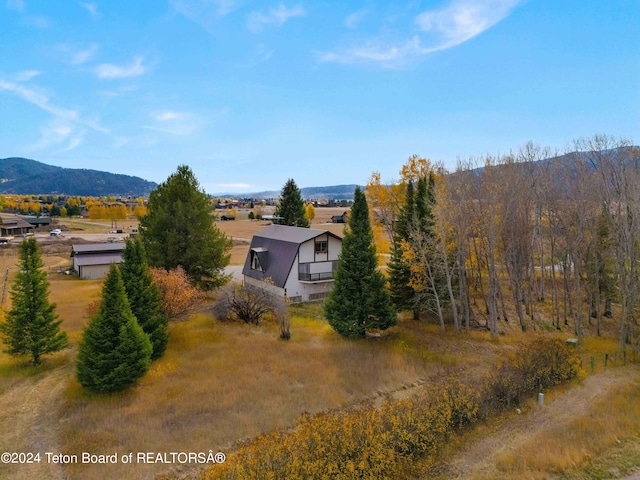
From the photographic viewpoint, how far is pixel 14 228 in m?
80.9

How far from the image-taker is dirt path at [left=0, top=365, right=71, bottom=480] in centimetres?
1038

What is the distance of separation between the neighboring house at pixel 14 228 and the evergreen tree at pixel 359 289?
8584 centimetres

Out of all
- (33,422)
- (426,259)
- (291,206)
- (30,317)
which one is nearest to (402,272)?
(426,259)

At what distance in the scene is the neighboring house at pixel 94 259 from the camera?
141 ft

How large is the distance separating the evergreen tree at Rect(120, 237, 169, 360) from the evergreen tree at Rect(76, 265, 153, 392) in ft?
8.07

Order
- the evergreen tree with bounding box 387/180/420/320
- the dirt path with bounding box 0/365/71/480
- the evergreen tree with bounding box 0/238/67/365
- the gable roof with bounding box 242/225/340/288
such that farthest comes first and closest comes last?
the gable roof with bounding box 242/225/340/288
the evergreen tree with bounding box 387/180/420/320
the evergreen tree with bounding box 0/238/67/365
the dirt path with bounding box 0/365/71/480

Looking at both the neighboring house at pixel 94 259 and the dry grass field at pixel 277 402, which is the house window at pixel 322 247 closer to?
the dry grass field at pixel 277 402

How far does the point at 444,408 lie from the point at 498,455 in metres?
1.88

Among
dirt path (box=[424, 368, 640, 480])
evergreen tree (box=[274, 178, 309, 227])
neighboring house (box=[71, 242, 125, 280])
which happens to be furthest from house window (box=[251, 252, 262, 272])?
dirt path (box=[424, 368, 640, 480])

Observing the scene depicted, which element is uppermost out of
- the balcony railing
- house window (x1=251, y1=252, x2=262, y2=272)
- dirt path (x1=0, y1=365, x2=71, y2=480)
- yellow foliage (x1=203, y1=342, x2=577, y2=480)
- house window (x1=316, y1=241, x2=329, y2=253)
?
house window (x1=316, y1=241, x2=329, y2=253)

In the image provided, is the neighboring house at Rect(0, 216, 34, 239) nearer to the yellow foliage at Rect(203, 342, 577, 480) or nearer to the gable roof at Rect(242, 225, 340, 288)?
the gable roof at Rect(242, 225, 340, 288)

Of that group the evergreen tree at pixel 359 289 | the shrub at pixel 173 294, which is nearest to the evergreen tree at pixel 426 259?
the evergreen tree at pixel 359 289

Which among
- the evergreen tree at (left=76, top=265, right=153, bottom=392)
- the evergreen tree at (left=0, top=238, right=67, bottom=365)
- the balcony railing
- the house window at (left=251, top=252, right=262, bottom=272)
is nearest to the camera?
the evergreen tree at (left=76, top=265, right=153, bottom=392)

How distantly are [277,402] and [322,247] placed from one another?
61.9 ft
